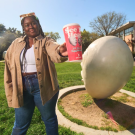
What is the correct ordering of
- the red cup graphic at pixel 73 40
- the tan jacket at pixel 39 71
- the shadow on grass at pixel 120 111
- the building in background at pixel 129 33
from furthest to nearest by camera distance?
the building in background at pixel 129 33
the shadow on grass at pixel 120 111
the tan jacket at pixel 39 71
the red cup graphic at pixel 73 40

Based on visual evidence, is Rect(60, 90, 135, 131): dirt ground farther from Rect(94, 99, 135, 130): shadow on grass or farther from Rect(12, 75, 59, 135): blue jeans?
Rect(12, 75, 59, 135): blue jeans

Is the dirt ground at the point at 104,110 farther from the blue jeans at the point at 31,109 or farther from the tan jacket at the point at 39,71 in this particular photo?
the tan jacket at the point at 39,71

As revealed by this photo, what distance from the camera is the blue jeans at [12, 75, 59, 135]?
5.22 feet

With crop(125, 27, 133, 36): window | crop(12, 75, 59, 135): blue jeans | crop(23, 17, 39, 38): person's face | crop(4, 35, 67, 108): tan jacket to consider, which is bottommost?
crop(12, 75, 59, 135): blue jeans

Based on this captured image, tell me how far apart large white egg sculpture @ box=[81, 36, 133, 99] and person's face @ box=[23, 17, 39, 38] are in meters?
1.28

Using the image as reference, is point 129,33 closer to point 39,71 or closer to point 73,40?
point 73,40

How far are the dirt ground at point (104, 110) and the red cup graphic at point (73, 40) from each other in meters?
1.89

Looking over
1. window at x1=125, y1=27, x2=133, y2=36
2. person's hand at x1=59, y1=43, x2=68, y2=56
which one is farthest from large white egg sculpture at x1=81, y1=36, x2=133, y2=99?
window at x1=125, y1=27, x2=133, y2=36

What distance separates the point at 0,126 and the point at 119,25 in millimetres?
31882

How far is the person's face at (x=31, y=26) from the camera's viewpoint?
1602 millimetres

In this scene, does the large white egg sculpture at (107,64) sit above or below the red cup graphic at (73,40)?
below

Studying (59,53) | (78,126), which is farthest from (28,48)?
(78,126)

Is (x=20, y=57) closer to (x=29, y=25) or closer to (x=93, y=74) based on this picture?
(x=29, y=25)

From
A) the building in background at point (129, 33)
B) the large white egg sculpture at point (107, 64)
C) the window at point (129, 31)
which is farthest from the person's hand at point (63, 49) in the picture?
the window at point (129, 31)
